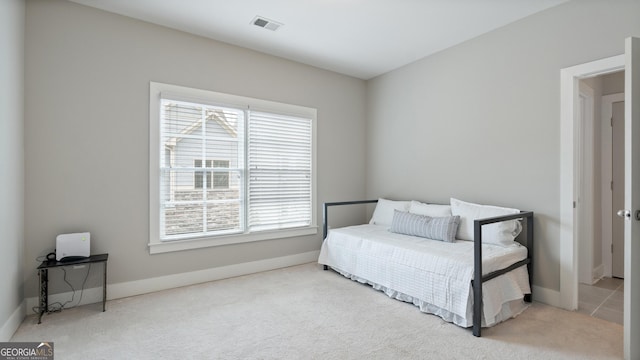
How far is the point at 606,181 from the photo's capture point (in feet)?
11.7

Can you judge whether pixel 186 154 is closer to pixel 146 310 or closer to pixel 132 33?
pixel 132 33

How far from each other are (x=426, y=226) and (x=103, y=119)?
3.30 metres

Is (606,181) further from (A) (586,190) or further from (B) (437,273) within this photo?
(B) (437,273)

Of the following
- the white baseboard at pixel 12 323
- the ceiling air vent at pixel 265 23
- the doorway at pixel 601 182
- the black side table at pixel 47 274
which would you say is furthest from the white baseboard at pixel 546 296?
the white baseboard at pixel 12 323

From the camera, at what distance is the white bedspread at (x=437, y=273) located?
238 centimetres

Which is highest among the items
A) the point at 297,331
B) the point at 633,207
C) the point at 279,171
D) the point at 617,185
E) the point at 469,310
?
the point at 279,171

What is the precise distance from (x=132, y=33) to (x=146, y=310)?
8.43 ft

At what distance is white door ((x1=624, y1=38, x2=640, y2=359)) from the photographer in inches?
73.3

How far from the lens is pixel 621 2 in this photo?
2404 mm

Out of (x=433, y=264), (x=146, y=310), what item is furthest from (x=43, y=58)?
(x=433, y=264)

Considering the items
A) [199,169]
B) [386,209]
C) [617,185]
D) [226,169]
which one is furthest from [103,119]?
[617,185]

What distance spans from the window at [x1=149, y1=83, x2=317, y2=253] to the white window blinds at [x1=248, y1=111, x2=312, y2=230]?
0.04 ft

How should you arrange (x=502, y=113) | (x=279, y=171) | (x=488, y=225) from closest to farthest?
(x=488, y=225) < (x=502, y=113) < (x=279, y=171)

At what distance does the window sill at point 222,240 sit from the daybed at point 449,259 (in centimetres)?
50
